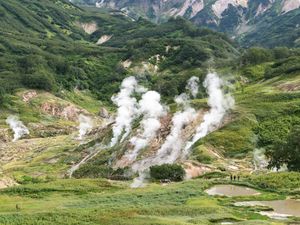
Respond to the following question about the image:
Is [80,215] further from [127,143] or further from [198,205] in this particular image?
[127,143]

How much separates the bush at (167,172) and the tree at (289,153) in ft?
44.0

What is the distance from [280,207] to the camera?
184 feet

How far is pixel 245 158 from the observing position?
89062 mm

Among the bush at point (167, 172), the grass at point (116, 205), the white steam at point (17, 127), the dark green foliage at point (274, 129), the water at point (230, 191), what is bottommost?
the grass at point (116, 205)

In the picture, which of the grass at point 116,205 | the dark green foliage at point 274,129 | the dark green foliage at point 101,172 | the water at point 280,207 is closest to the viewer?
the grass at point 116,205

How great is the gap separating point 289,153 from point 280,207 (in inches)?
928

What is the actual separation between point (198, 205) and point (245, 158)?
33856 mm

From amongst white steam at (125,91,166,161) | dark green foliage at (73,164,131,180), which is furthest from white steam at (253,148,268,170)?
white steam at (125,91,166,161)

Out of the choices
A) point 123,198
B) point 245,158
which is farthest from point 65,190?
point 245,158

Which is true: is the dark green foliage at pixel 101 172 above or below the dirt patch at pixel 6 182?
above

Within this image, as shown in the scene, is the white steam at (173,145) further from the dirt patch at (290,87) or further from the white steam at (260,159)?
the dirt patch at (290,87)

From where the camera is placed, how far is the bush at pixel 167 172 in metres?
78.9

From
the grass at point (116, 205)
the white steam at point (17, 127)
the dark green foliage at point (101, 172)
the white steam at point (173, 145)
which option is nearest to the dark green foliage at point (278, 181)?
the grass at point (116, 205)

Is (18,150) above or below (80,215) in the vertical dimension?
above
